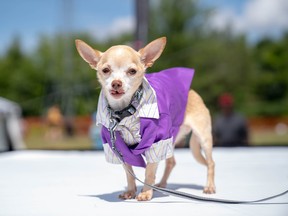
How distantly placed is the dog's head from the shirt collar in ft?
0.16

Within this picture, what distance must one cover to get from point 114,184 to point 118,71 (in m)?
0.98

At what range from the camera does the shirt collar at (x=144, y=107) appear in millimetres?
2592

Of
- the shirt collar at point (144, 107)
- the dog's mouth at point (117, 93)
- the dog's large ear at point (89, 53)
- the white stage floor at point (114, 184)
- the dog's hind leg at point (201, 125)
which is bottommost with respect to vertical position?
the white stage floor at point (114, 184)

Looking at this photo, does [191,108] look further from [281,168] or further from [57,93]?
[57,93]

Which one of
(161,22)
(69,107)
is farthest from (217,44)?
(69,107)

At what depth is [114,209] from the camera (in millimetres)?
2432

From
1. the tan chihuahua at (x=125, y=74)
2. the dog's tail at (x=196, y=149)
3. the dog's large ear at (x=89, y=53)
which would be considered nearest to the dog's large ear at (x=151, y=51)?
the tan chihuahua at (x=125, y=74)

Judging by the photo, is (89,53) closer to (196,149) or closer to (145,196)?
(145,196)

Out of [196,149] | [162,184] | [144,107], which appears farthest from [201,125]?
[144,107]

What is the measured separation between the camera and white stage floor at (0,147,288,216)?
7.88ft

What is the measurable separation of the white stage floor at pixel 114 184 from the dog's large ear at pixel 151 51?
0.73 metres

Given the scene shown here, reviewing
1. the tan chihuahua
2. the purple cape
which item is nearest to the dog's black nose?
the tan chihuahua

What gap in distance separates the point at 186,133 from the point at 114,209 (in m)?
1.08

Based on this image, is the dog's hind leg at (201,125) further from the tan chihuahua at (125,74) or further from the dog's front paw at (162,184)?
the dog's front paw at (162,184)
